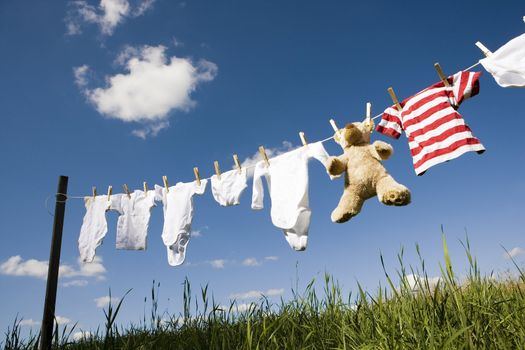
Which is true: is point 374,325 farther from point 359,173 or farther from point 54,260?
point 54,260

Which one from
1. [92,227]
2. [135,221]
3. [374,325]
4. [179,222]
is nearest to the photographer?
[374,325]

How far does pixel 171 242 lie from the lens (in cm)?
488

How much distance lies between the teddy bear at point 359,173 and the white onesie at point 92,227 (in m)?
3.37

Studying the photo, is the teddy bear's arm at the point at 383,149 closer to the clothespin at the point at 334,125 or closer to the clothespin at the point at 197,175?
the clothespin at the point at 334,125

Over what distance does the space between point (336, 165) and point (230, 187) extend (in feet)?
5.24

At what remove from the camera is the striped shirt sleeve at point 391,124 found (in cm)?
359

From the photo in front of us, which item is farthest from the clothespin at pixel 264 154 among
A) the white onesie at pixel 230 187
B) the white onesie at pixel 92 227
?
the white onesie at pixel 92 227

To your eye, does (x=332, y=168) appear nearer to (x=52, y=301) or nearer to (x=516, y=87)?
(x=516, y=87)

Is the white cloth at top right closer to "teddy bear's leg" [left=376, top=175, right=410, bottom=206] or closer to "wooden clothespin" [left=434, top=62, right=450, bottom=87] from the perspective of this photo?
"wooden clothespin" [left=434, top=62, right=450, bottom=87]

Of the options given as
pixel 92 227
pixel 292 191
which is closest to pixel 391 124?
pixel 292 191

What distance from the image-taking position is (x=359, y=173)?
10.5 feet

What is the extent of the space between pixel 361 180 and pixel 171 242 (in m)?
2.50

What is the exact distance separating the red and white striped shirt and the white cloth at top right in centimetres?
11

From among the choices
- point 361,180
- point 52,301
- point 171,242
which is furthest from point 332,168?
point 52,301
